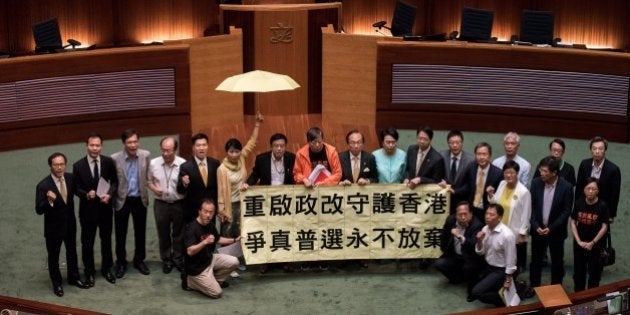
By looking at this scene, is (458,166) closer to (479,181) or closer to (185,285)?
(479,181)

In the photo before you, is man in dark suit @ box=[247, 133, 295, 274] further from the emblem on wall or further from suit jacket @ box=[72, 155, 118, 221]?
the emblem on wall

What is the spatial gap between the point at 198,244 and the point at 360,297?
63.0 inches

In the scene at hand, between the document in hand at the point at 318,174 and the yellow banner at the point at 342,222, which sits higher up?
the document in hand at the point at 318,174

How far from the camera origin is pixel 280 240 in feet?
39.8

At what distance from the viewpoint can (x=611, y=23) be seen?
18016mm

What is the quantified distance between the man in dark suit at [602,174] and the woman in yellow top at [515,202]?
64 cm

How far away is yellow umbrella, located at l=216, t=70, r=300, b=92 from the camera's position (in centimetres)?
1272

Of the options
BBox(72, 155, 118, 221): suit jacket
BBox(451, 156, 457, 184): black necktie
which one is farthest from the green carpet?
BBox(451, 156, 457, 184): black necktie

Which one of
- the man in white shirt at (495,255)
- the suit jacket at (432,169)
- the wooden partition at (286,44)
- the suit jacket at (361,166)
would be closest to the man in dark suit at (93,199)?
the suit jacket at (361,166)

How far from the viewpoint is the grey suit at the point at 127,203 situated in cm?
1195

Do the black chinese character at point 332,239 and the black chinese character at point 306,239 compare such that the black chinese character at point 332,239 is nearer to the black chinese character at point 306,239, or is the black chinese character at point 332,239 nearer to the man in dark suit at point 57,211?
the black chinese character at point 306,239

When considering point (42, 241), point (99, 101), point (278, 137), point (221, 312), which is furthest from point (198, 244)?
point (99, 101)

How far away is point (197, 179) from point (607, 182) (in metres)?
3.92

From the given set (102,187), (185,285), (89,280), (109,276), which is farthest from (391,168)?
(89,280)
